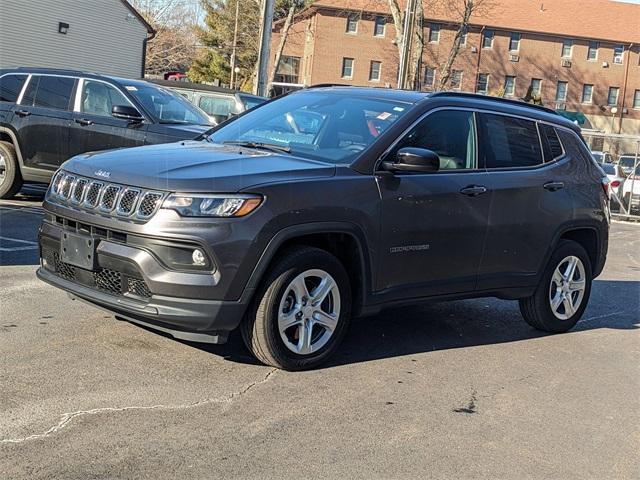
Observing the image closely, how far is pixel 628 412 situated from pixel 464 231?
166 cm

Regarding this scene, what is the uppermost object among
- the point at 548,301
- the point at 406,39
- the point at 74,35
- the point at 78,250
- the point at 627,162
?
the point at 74,35

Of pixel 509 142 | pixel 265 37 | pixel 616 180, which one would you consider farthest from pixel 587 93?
pixel 509 142

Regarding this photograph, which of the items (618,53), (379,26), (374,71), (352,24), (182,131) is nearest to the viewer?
(182,131)

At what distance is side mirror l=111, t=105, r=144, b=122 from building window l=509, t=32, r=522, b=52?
5814cm

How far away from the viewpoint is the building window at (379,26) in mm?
59906

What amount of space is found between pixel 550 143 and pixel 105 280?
3963mm

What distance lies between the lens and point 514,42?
63688 mm

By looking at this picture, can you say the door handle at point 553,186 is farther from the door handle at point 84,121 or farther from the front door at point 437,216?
the door handle at point 84,121

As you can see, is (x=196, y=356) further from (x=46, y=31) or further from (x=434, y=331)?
(x=46, y=31)

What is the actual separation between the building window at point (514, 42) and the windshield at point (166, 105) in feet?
187

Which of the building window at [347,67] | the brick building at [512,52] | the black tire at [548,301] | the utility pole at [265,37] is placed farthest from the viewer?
the building window at [347,67]

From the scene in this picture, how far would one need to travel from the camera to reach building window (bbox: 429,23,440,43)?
Answer: 201ft

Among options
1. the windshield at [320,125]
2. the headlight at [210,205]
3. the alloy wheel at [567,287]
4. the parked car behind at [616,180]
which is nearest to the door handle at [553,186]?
the alloy wheel at [567,287]

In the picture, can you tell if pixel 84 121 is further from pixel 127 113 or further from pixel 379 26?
pixel 379 26
